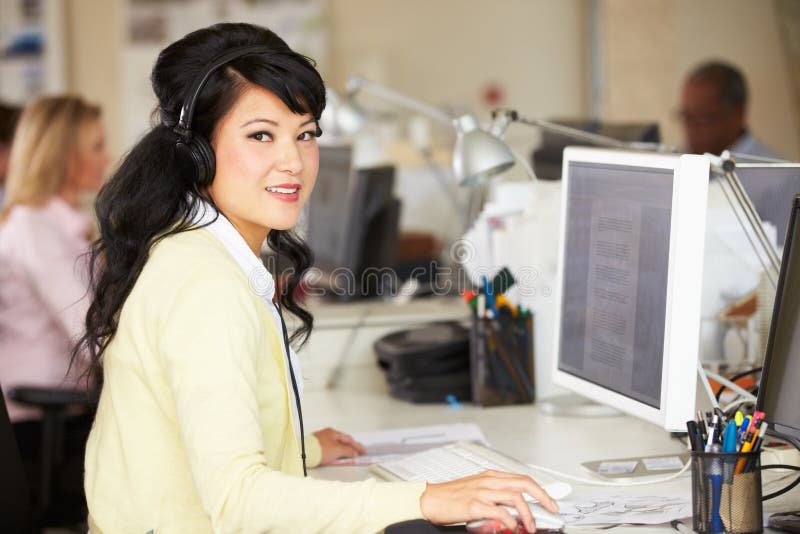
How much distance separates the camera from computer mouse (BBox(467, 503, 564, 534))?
1053mm

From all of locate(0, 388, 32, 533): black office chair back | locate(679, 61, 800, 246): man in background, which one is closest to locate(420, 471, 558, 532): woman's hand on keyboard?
locate(0, 388, 32, 533): black office chair back

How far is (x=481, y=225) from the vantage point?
6.47 feet

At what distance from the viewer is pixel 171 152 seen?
1.28 metres

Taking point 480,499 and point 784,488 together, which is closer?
point 480,499

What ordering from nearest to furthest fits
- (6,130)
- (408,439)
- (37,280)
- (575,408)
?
(408,439), (575,408), (37,280), (6,130)

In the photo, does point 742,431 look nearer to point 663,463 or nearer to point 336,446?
point 663,463

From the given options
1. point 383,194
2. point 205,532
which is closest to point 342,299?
point 383,194

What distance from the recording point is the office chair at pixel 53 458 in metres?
2.25

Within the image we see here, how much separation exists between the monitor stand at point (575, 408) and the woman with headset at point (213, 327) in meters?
0.61

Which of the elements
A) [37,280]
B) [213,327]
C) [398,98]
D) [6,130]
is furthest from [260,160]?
[6,130]

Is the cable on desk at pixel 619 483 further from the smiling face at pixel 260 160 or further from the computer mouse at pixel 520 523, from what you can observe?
the smiling face at pixel 260 160

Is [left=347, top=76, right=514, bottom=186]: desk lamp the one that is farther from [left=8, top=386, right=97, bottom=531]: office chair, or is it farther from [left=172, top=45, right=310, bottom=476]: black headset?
[left=8, top=386, right=97, bottom=531]: office chair

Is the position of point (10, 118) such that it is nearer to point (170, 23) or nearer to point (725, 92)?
point (170, 23)

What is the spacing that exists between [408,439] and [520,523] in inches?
22.4
